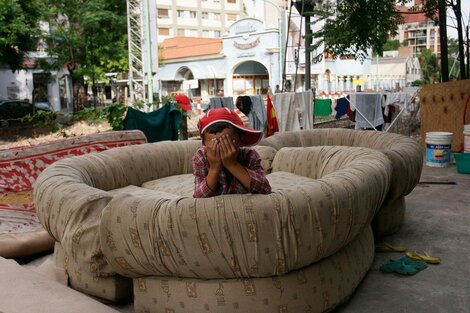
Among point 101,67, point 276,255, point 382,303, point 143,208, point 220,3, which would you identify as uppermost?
point 220,3

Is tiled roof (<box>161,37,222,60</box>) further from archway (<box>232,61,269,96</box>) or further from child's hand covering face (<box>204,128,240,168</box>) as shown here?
child's hand covering face (<box>204,128,240,168</box>)

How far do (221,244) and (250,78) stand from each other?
121 feet

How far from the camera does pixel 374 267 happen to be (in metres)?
3.73

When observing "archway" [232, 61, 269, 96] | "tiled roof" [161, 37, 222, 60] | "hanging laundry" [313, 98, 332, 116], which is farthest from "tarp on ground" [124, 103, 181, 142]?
"tiled roof" [161, 37, 222, 60]

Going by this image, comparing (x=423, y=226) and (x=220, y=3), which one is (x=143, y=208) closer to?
(x=423, y=226)

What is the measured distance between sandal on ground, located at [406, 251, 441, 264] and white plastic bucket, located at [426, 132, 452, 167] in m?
4.64

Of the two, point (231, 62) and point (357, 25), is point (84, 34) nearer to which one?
point (231, 62)

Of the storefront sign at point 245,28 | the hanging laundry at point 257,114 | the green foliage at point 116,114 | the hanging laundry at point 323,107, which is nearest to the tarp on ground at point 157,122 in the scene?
the green foliage at point 116,114

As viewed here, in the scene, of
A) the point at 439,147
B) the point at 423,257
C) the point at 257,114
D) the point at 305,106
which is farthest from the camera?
the point at 305,106

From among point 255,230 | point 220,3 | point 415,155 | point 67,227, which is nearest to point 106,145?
point 67,227

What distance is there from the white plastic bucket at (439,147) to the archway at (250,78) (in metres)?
30.1

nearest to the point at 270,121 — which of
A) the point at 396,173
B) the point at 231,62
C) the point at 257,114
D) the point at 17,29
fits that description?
the point at 257,114

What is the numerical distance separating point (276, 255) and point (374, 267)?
4.79ft

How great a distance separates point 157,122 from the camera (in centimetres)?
859
